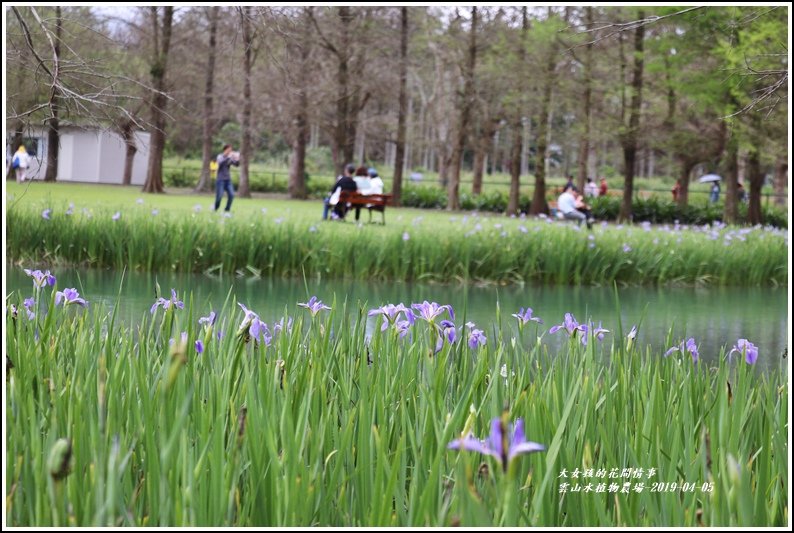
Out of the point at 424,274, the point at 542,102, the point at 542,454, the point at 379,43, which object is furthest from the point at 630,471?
the point at 379,43

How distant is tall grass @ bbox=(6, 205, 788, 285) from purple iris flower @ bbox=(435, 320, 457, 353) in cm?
607

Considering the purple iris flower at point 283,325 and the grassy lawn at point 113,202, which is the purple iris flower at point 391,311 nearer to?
the purple iris flower at point 283,325

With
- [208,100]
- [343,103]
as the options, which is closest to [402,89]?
[343,103]

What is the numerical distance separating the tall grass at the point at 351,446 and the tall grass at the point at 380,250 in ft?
21.5

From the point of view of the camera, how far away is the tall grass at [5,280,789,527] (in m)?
1.60

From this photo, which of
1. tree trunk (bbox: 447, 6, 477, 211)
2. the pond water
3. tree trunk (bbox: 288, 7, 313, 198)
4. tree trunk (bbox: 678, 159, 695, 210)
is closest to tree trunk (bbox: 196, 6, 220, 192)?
tree trunk (bbox: 288, 7, 313, 198)

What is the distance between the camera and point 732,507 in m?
1.66

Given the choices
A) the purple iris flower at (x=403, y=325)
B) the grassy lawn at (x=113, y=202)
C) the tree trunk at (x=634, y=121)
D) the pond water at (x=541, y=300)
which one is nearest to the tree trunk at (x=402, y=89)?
the grassy lawn at (x=113, y=202)

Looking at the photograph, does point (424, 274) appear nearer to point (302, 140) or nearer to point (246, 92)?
point (246, 92)

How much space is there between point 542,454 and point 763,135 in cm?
1619

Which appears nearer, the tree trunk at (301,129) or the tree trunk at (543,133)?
the tree trunk at (543,133)

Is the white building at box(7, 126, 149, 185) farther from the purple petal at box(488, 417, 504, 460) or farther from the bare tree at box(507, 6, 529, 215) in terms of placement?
the purple petal at box(488, 417, 504, 460)

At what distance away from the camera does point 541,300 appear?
9156mm

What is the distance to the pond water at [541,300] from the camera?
6848 millimetres
